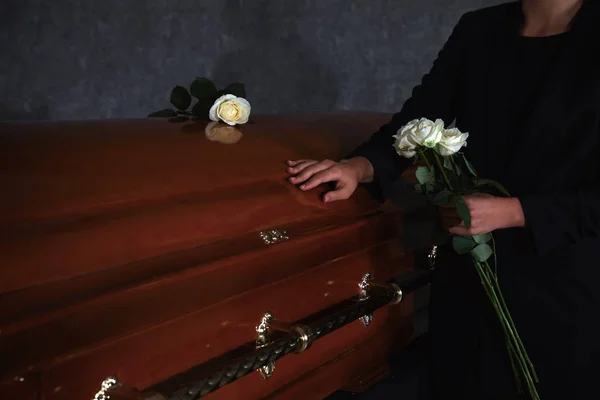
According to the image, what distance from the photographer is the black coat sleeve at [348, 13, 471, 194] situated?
1488 millimetres

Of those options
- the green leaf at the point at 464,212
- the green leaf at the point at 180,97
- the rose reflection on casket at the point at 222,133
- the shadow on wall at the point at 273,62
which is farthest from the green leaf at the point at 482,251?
the shadow on wall at the point at 273,62

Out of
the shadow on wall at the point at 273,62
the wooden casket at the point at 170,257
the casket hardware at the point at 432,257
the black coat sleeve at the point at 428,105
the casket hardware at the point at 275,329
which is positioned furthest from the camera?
the shadow on wall at the point at 273,62

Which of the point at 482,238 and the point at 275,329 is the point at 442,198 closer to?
the point at 482,238

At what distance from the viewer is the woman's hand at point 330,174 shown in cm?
133

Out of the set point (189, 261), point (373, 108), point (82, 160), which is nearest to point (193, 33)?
point (373, 108)

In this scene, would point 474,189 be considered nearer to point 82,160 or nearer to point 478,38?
point 478,38

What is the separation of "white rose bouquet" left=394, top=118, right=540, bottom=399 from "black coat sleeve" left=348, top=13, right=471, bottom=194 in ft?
0.71

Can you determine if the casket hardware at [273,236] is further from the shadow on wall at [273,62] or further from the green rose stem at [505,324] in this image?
the shadow on wall at [273,62]

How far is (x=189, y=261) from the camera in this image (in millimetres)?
1000

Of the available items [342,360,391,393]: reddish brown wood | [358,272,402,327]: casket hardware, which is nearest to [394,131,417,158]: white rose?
[358,272,402,327]: casket hardware

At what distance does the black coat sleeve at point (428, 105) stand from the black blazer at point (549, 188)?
0.04m

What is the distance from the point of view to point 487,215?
3.92 feet

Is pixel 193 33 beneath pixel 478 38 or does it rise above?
above

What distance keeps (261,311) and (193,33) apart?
1897mm
